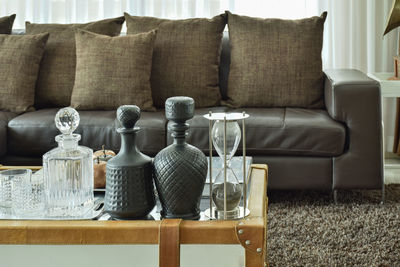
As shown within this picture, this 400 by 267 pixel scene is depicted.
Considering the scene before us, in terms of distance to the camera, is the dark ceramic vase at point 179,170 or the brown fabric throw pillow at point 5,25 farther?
the brown fabric throw pillow at point 5,25

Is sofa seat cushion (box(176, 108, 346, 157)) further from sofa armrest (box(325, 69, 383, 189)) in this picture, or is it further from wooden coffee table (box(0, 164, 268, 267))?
wooden coffee table (box(0, 164, 268, 267))

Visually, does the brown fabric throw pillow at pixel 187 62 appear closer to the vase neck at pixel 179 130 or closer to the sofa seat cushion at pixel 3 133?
the sofa seat cushion at pixel 3 133

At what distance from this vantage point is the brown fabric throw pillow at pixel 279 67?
3471 mm

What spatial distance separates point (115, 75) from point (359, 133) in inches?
50.4

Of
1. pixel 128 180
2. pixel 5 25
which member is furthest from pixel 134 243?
pixel 5 25

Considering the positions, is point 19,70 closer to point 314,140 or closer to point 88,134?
point 88,134

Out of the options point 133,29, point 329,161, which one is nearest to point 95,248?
point 329,161

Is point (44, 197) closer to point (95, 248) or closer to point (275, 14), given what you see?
point (95, 248)

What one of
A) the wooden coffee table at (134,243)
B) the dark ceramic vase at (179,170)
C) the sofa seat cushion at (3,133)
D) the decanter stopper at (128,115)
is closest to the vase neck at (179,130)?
the dark ceramic vase at (179,170)

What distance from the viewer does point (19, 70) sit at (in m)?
3.51

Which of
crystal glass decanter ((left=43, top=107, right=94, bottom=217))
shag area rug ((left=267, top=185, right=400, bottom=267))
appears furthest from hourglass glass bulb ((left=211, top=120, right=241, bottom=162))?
shag area rug ((left=267, top=185, right=400, bottom=267))

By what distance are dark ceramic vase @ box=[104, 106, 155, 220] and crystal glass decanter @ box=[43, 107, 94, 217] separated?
0.12 metres

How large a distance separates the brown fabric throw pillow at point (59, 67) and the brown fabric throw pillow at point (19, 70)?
85mm

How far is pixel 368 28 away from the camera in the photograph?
4238 mm
